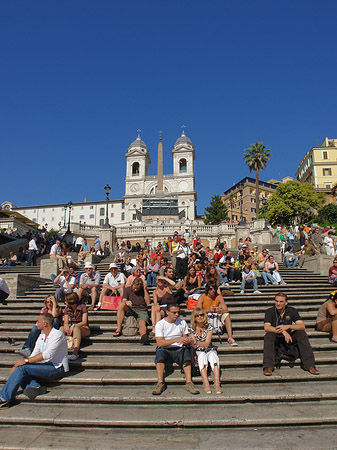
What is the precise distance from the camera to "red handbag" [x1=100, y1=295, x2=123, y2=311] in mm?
8555

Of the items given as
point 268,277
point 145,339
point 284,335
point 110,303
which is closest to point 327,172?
point 268,277

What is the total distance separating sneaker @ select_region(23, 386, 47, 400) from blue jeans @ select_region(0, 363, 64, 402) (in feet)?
0.28

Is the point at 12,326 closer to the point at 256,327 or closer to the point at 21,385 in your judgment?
the point at 21,385

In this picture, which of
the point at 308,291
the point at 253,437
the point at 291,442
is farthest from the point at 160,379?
the point at 308,291

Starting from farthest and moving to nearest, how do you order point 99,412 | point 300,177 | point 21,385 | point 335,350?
point 300,177, point 335,350, point 21,385, point 99,412

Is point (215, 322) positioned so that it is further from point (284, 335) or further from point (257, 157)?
point (257, 157)

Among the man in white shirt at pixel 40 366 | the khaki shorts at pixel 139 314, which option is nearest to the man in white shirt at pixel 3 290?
the khaki shorts at pixel 139 314

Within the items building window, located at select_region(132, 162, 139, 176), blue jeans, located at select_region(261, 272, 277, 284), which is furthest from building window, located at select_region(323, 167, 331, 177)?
blue jeans, located at select_region(261, 272, 277, 284)

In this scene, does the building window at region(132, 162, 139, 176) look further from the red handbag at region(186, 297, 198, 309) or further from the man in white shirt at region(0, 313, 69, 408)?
the man in white shirt at region(0, 313, 69, 408)

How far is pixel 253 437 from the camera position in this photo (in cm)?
410

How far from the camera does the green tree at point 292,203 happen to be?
53.6 m

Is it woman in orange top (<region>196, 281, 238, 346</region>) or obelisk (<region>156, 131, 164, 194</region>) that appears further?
obelisk (<region>156, 131, 164, 194</region>)

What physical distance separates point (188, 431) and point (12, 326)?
5276 mm

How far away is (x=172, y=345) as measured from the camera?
5746mm
